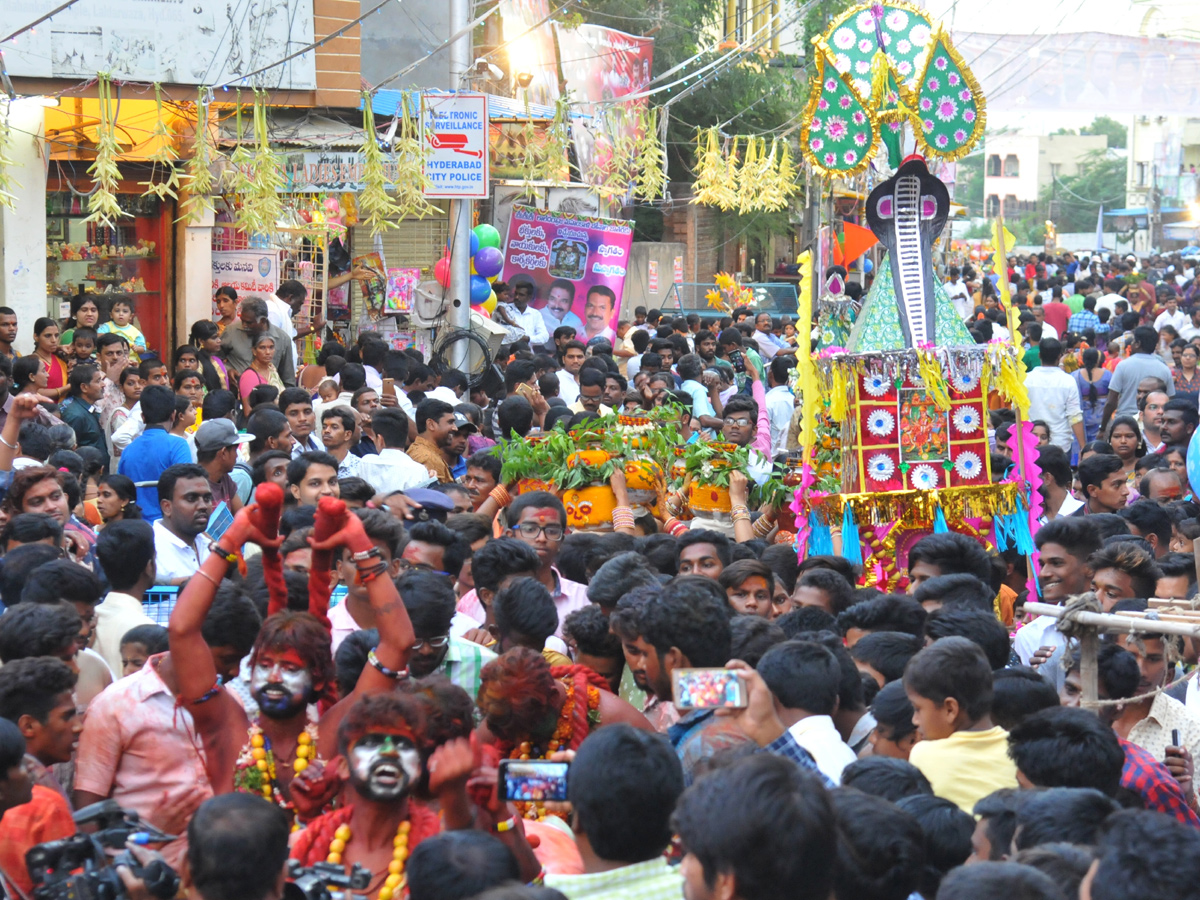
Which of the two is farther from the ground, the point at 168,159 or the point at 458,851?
the point at 168,159

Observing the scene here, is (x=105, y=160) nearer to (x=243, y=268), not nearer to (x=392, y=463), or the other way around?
(x=243, y=268)

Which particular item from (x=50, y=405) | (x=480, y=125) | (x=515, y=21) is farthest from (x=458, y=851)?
(x=515, y=21)

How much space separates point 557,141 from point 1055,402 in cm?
633

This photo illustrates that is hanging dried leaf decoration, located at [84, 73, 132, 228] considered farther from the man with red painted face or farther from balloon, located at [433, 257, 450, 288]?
the man with red painted face

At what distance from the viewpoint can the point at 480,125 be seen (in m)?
13.0

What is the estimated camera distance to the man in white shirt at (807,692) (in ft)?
13.3

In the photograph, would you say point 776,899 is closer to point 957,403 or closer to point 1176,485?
point 957,403

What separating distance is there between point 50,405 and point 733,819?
6836 mm

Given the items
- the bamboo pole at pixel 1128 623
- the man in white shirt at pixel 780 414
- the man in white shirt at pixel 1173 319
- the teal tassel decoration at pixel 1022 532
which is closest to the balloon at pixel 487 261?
the man in white shirt at pixel 780 414

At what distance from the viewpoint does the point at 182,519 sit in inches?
247

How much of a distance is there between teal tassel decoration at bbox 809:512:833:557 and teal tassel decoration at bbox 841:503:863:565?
2.9 inches

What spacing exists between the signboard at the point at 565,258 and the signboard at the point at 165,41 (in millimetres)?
7018

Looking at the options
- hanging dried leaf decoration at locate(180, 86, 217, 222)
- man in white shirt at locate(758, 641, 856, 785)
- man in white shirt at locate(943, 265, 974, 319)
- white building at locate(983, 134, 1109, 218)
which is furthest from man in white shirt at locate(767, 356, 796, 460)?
white building at locate(983, 134, 1109, 218)

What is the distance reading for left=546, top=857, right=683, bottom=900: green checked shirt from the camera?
118 inches
